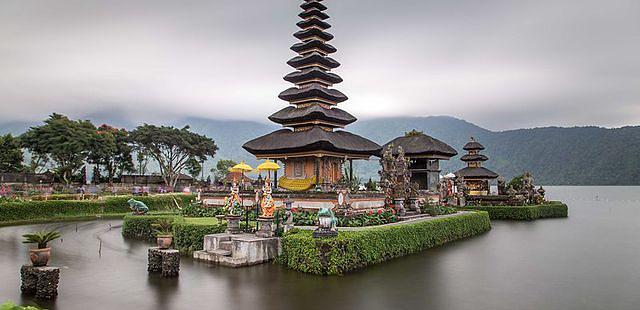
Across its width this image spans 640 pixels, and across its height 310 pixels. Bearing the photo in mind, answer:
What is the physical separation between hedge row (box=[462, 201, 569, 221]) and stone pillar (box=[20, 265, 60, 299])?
33.3 meters

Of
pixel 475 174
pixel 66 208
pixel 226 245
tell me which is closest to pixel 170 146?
pixel 66 208

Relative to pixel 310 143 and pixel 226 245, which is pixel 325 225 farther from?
pixel 310 143

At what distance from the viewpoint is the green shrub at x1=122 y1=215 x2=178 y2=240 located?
78.5 ft

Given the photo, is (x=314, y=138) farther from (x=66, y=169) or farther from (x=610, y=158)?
(x=610, y=158)

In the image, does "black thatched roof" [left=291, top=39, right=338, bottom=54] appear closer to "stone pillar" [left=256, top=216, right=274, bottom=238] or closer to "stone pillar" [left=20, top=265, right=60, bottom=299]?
"stone pillar" [left=256, top=216, right=274, bottom=238]

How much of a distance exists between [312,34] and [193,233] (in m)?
20.8

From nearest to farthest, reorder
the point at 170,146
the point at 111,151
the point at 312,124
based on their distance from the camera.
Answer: the point at 312,124
the point at 111,151
the point at 170,146

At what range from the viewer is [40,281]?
1118cm

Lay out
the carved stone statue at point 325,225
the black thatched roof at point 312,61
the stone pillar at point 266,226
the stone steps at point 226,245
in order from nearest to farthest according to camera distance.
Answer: the carved stone statue at point 325,225 → the stone steps at point 226,245 → the stone pillar at point 266,226 → the black thatched roof at point 312,61

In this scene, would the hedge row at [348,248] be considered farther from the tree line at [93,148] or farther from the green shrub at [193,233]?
the tree line at [93,148]

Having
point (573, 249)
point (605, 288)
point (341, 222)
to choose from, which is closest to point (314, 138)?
point (341, 222)

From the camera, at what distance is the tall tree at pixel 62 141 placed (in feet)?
159

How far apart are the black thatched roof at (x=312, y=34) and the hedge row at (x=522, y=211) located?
19080 millimetres

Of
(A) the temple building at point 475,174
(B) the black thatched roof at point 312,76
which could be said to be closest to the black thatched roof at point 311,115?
(B) the black thatched roof at point 312,76
